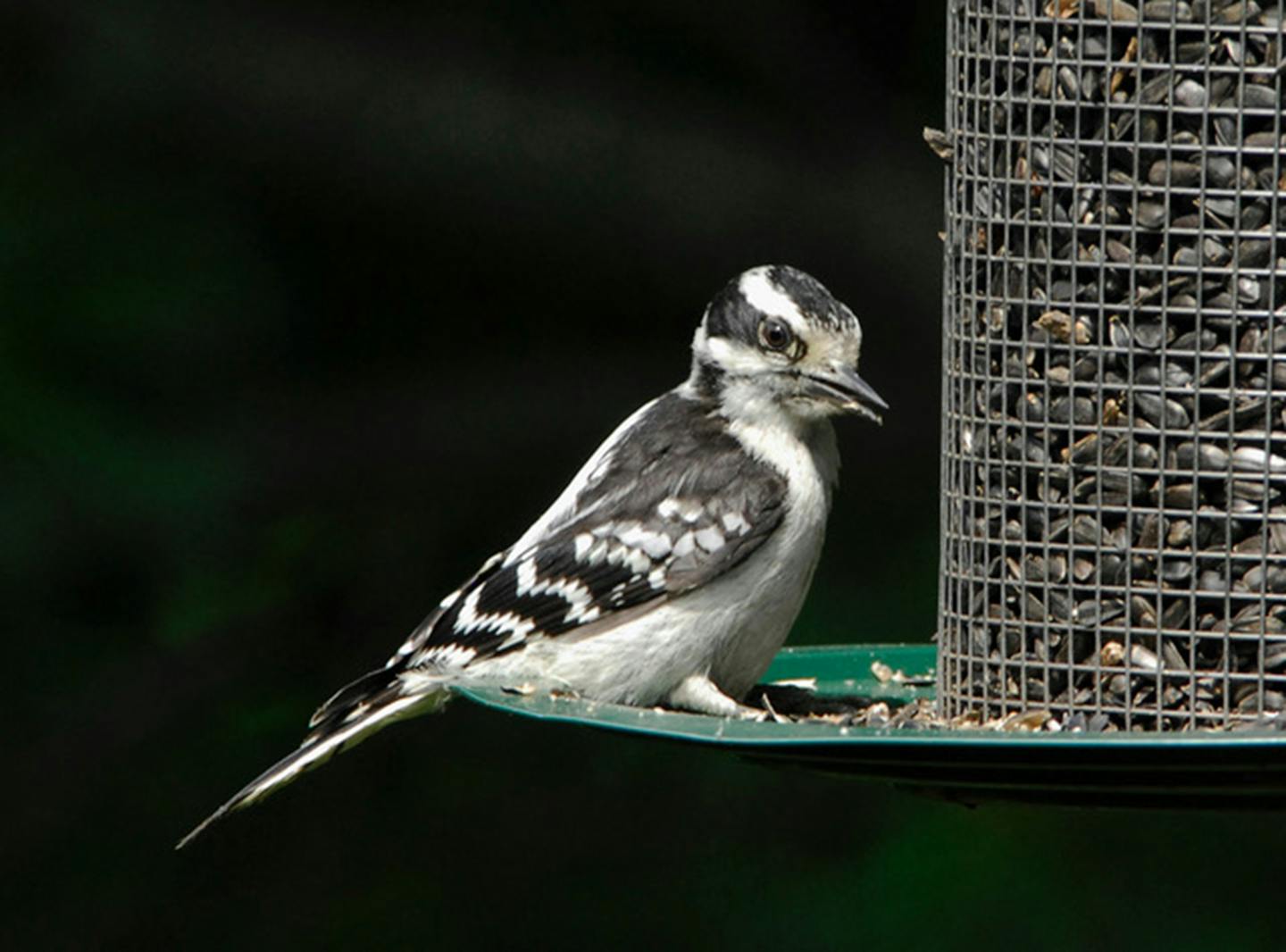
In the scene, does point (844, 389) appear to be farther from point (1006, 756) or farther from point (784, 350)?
point (1006, 756)

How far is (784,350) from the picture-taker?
20.9 ft

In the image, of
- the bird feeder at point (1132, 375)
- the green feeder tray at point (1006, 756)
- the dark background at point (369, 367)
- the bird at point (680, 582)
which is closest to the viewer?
the green feeder tray at point (1006, 756)

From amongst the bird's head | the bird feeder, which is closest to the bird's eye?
the bird's head

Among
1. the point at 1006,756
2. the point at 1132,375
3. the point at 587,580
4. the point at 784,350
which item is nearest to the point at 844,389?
the point at 784,350

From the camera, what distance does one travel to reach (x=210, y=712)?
33.1ft

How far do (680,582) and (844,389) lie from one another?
1.92 feet

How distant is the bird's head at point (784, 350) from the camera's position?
6.32 meters

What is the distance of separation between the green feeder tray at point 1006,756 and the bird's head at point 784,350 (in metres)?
1.17

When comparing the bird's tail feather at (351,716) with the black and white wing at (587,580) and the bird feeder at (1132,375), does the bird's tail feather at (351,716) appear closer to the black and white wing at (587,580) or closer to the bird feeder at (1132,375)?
the black and white wing at (587,580)

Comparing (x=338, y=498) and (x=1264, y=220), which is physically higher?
(x=1264, y=220)

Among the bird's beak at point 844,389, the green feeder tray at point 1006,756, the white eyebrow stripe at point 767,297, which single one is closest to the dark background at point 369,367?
the white eyebrow stripe at point 767,297

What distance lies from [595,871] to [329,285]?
2451mm

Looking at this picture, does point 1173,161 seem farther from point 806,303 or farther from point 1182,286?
point 806,303

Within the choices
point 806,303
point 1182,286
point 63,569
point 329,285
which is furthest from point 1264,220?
point 63,569
